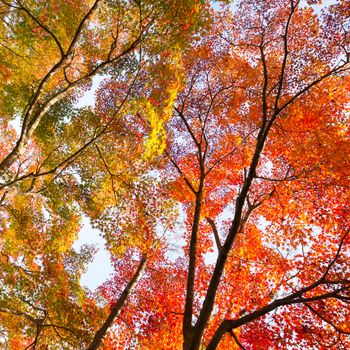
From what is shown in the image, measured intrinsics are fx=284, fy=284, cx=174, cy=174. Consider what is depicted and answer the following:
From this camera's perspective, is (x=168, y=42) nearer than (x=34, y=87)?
Yes

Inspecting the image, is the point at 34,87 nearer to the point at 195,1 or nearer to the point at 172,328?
the point at 195,1

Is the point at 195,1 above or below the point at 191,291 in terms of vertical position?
above

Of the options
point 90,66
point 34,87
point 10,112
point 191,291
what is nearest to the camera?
point 191,291

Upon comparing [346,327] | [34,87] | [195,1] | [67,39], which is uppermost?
[67,39]

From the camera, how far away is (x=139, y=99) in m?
6.60

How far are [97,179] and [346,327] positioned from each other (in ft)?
26.1

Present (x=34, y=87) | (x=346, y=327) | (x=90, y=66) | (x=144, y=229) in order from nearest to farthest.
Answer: (x=346, y=327)
(x=144, y=229)
(x=34, y=87)
(x=90, y=66)

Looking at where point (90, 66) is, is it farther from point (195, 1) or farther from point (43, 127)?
point (195, 1)

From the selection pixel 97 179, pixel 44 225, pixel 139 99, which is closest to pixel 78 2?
pixel 139 99

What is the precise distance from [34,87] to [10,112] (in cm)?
138

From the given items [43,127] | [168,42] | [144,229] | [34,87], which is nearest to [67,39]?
[34,87]

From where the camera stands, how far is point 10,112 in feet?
30.5

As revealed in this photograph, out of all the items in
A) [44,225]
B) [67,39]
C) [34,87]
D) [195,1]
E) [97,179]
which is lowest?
[44,225]

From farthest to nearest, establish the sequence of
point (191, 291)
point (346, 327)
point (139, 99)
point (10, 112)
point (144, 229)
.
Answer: point (10, 112) → point (144, 229) → point (346, 327) → point (139, 99) → point (191, 291)
